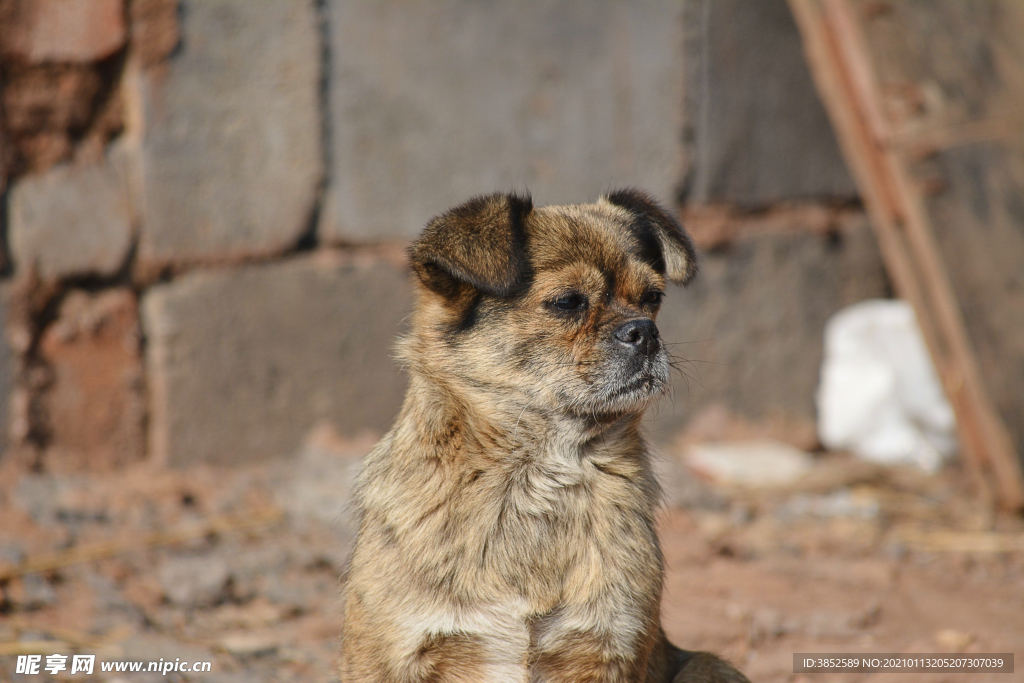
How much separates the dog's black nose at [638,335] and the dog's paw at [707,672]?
3.39ft

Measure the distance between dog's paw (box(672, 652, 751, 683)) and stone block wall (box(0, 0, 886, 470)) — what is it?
9.14 feet

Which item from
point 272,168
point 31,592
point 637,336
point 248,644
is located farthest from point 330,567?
point 637,336

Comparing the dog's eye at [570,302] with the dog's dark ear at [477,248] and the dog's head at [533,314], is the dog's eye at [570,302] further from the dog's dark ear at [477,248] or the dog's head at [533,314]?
the dog's dark ear at [477,248]

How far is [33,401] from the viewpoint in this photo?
17.7 ft

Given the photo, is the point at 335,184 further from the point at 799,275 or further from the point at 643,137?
the point at 799,275

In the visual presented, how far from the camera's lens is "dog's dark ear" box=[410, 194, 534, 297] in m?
2.86

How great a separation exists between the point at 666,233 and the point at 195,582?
269cm

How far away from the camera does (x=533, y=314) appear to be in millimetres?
3031

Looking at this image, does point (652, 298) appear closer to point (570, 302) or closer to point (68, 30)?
point (570, 302)

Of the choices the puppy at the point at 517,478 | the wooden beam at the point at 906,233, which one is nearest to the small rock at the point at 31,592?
the puppy at the point at 517,478

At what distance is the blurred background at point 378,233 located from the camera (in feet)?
17.0

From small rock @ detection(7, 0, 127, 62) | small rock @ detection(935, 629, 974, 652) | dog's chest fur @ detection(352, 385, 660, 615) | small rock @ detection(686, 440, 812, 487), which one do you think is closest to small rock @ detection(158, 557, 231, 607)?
dog's chest fur @ detection(352, 385, 660, 615)

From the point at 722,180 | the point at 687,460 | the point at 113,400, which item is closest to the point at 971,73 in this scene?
the point at 722,180

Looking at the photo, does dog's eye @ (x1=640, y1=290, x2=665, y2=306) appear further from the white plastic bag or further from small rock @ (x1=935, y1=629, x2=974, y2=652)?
the white plastic bag
